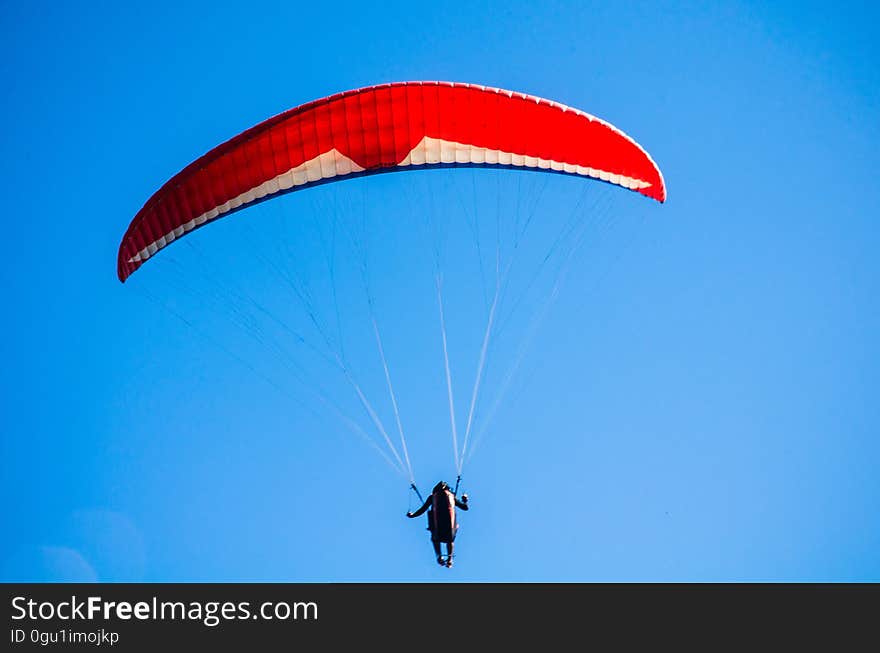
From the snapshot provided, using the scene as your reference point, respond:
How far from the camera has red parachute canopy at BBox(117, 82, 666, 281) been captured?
1275 centimetres

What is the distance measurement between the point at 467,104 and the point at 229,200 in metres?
3.75

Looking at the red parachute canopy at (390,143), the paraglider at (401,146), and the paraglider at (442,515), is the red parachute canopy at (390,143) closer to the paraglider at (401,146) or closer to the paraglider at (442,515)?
the paraglider at (401,146)

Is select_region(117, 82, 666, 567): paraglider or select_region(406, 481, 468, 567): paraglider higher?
select_region(117, 82, 666, 567): paraglider

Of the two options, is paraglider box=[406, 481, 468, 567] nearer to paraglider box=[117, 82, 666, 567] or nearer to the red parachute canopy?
paraglider box=[117, 82, 666, 567]

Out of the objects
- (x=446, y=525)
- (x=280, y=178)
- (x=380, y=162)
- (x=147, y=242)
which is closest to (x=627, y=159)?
(x=380, y=162)

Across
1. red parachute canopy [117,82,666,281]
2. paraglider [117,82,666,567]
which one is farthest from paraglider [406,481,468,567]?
red parachute canopy [117,82,666,281]

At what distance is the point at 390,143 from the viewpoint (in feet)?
42.4

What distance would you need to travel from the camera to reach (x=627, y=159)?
13.6 metres

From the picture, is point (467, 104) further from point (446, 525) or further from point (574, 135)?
point (446, 525)

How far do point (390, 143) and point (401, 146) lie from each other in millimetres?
163

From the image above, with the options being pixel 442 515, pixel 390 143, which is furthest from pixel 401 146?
pixel 442 515

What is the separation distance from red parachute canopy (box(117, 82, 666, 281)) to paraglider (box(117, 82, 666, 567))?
0.05 ft

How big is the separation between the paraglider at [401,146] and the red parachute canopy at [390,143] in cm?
1
